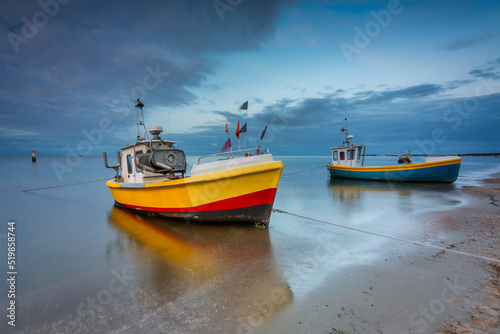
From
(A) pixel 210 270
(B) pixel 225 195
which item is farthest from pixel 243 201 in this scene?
(A) pixel 210 270

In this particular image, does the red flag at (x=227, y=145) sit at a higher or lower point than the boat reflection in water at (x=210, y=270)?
higher

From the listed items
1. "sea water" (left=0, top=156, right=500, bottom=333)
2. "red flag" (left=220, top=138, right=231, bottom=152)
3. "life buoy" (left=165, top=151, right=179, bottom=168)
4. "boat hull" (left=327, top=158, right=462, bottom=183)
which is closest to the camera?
"sea water" (left=0, top=156, right=500, bottom=333)

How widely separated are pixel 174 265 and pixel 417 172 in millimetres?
20556

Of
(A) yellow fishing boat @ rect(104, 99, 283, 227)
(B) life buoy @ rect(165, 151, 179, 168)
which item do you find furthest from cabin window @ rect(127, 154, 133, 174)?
(B) life buoy @ rect(165, 151, 179, 168)

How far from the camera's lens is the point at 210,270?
4.76 metres

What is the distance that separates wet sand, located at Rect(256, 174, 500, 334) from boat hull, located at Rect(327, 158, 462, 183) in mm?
14621

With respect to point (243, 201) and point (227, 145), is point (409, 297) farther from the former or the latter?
point (227, 145)

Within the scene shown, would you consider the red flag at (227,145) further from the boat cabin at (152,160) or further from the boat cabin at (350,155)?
the boat cabin at (350,155)

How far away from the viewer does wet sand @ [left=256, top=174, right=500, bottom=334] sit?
2969 millimetres

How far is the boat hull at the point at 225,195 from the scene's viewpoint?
6730 mm

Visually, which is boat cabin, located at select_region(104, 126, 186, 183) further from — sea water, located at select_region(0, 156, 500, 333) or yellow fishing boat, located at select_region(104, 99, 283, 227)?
sea water, located at select_region(0, 156, 500, 333)

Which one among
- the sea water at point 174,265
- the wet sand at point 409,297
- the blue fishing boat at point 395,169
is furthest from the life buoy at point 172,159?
the blue fishing boat at point 395,169

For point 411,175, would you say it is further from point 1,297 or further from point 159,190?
point 1,297

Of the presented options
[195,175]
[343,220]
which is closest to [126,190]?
[195,175]
